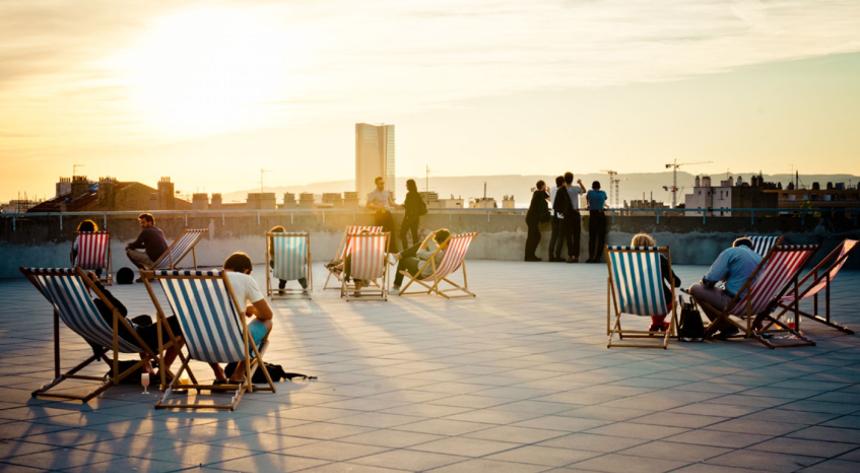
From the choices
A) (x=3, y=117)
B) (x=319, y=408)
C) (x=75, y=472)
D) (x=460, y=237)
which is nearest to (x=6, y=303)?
(x=460, y=237)

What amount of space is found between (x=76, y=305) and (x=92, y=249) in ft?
33.7

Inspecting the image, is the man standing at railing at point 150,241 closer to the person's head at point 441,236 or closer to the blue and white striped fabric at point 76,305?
the person's head at point 441,236

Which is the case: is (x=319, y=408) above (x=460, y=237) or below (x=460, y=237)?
below

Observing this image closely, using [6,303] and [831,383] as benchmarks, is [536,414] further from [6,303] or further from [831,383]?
[6,303]

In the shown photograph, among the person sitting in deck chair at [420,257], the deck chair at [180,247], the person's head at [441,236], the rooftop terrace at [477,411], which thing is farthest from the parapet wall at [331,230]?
the rooftop terrace at [477,411]

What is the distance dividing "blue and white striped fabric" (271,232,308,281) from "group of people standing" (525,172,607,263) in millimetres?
7582

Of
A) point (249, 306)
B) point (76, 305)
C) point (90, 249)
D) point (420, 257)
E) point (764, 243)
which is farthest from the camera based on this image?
point (90, 249)

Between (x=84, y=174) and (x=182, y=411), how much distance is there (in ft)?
258

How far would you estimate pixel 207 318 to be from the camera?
6.70 m

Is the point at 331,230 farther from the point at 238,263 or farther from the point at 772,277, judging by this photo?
the point at 238,263

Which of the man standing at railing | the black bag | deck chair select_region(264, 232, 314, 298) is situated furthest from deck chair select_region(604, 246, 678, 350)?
the man standing at railing

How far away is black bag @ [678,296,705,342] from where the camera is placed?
9.48m

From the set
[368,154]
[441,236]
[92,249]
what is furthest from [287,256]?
[368,154]

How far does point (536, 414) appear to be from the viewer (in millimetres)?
6293
